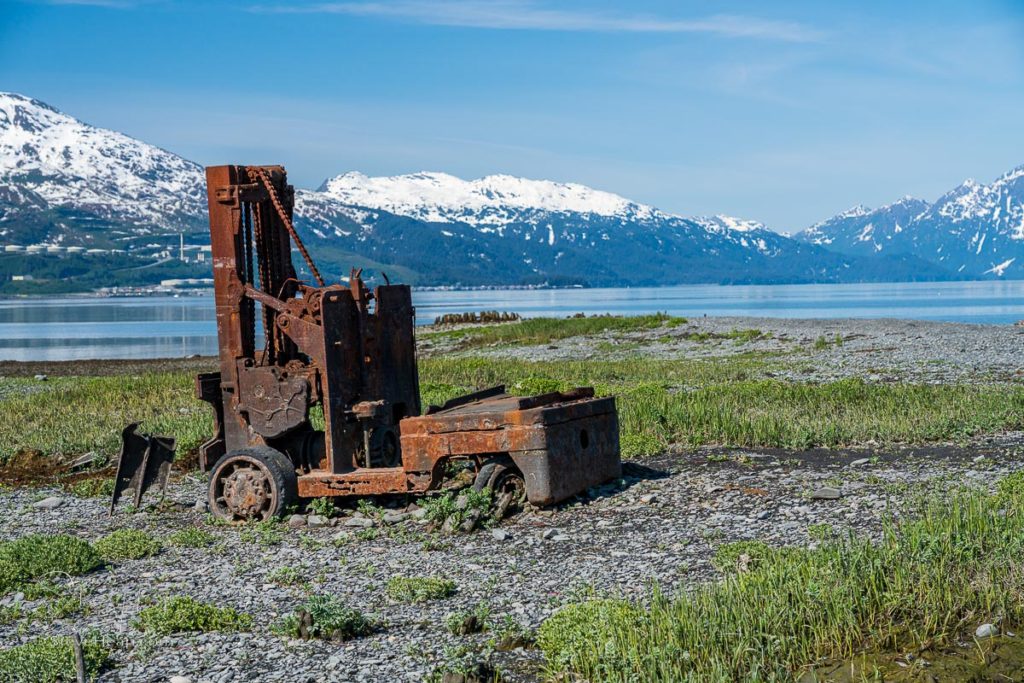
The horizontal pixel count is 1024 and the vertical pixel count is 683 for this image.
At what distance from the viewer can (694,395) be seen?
76.4 feet

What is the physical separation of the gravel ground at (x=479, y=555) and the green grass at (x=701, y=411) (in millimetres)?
1271

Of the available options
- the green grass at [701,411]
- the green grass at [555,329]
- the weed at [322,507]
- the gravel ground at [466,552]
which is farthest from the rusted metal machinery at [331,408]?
the green grass at [555,329]

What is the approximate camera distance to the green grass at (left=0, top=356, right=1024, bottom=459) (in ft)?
56.0

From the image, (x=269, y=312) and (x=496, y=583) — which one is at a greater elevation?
(x=269, y=312)

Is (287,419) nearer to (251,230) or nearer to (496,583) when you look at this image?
(251,230)

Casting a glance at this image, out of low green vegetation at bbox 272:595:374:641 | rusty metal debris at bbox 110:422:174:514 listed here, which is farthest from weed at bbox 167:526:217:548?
low green vegetation at bbox 272:595:374:641

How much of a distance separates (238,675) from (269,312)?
7202 millimetres

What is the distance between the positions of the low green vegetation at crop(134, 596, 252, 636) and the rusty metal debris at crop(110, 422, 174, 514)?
17.3ft

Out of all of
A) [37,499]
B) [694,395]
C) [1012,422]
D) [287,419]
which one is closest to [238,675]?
[287,419]

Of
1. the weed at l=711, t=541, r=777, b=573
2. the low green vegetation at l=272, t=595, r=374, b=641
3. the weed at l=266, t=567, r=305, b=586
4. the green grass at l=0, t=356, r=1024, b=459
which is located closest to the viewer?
the low green vegetation at l=272, t=595, r=374, b=641

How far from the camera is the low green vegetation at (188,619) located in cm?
924

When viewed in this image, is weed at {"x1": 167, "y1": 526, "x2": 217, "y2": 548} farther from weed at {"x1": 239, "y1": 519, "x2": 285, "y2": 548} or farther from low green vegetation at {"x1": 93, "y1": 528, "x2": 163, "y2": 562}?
weed at {"x1": 239, "y1": 519, "x2": 285, "y2": 548}

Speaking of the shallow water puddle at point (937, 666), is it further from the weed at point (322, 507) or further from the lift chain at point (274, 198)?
the lift chain at point (274, 198)

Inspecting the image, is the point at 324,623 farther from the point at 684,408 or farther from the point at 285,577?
the point at 684,408
